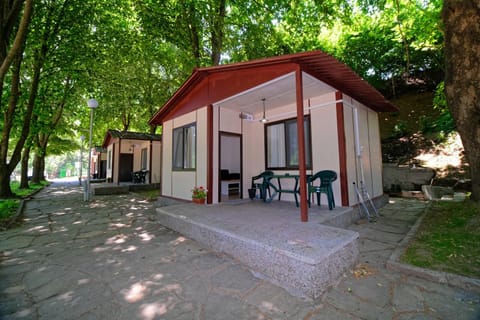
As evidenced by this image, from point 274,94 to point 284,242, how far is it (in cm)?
366

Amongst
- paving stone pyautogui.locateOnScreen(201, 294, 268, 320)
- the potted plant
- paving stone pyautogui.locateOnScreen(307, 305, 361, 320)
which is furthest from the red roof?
paving stone pyautogui.locateOnScreen(201, 294, 268, 320)

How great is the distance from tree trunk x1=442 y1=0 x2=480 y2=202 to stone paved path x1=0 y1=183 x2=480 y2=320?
2.20m

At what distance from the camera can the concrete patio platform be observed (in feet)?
7.29

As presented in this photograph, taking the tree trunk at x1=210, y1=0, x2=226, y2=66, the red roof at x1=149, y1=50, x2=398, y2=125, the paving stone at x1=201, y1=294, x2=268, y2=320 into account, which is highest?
the tree trunk at x1=210, y1=0, x2=226, y2=66

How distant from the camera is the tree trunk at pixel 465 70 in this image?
141 inches

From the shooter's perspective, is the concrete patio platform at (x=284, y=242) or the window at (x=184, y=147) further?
the window at (x=184, y=147)

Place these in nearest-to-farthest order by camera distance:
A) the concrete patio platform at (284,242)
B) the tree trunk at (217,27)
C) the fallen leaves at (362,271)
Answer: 1. the concrete patio platform at (284,242)
2. the fallen leaves at (362,271)
3. the tree trunk at (217,27)

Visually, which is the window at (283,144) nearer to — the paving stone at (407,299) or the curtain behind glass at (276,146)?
the curtain behind glass at (276,146)

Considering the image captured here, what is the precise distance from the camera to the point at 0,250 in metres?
A: 3.40

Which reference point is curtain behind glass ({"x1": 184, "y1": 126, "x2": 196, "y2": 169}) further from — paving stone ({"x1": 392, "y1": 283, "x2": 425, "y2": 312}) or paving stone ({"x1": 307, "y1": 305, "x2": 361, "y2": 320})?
paving stone ({"x1": 392, "y1": 283, "x2": 425, "y2": 312})

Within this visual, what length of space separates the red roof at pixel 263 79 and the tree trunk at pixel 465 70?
139 cm

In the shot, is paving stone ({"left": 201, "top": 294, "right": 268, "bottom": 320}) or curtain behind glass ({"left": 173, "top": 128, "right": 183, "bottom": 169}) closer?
paving stone ({"left": 201, "top": 294, "right": 268, "bottom": 320})

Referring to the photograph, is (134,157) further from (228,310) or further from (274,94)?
(228,310)

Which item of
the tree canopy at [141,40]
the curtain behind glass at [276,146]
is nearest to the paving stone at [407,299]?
the curtain behind glass at [276,146]
